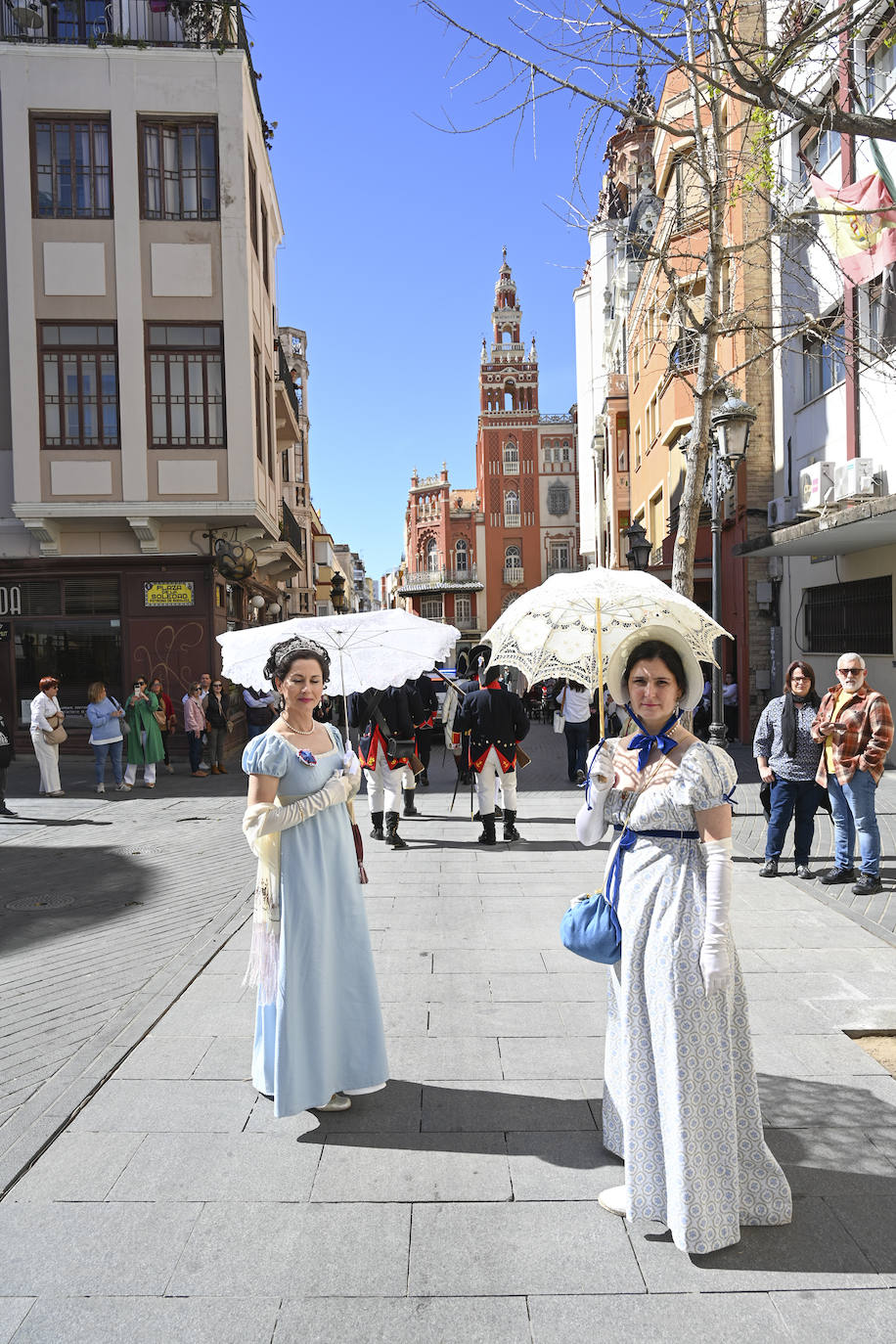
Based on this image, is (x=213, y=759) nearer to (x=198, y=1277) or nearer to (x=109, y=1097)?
(x=109, y=1097)

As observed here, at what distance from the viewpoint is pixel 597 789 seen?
3.54 meters

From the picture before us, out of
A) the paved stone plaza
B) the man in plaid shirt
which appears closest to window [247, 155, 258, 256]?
the man in plaid shirt

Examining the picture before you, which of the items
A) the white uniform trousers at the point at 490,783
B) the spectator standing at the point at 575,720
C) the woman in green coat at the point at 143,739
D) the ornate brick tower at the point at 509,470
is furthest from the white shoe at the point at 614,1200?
the ornate brick tower at the point at 509,470

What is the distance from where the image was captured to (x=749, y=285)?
63.3 feet

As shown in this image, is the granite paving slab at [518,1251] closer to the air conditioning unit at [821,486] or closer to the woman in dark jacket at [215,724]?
the air conditioning unit at [821,486]

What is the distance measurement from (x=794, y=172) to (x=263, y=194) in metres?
11.4

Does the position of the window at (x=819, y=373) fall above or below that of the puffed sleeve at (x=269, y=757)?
above

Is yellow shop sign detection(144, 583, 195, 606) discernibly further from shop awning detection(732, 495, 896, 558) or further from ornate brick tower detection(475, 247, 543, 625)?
ornate brick tower detection(475, 247, 543, 625)

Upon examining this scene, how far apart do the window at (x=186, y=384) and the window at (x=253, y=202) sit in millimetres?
2771

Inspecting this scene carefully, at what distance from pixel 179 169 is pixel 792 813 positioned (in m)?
16.9

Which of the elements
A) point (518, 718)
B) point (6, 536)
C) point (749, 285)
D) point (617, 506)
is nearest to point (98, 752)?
point (6, 536)

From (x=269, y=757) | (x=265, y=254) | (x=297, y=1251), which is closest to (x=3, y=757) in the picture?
(x=269, y=757)

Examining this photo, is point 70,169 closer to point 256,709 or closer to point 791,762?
point 256,709

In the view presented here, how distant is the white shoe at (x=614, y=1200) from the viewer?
11.1 ft
